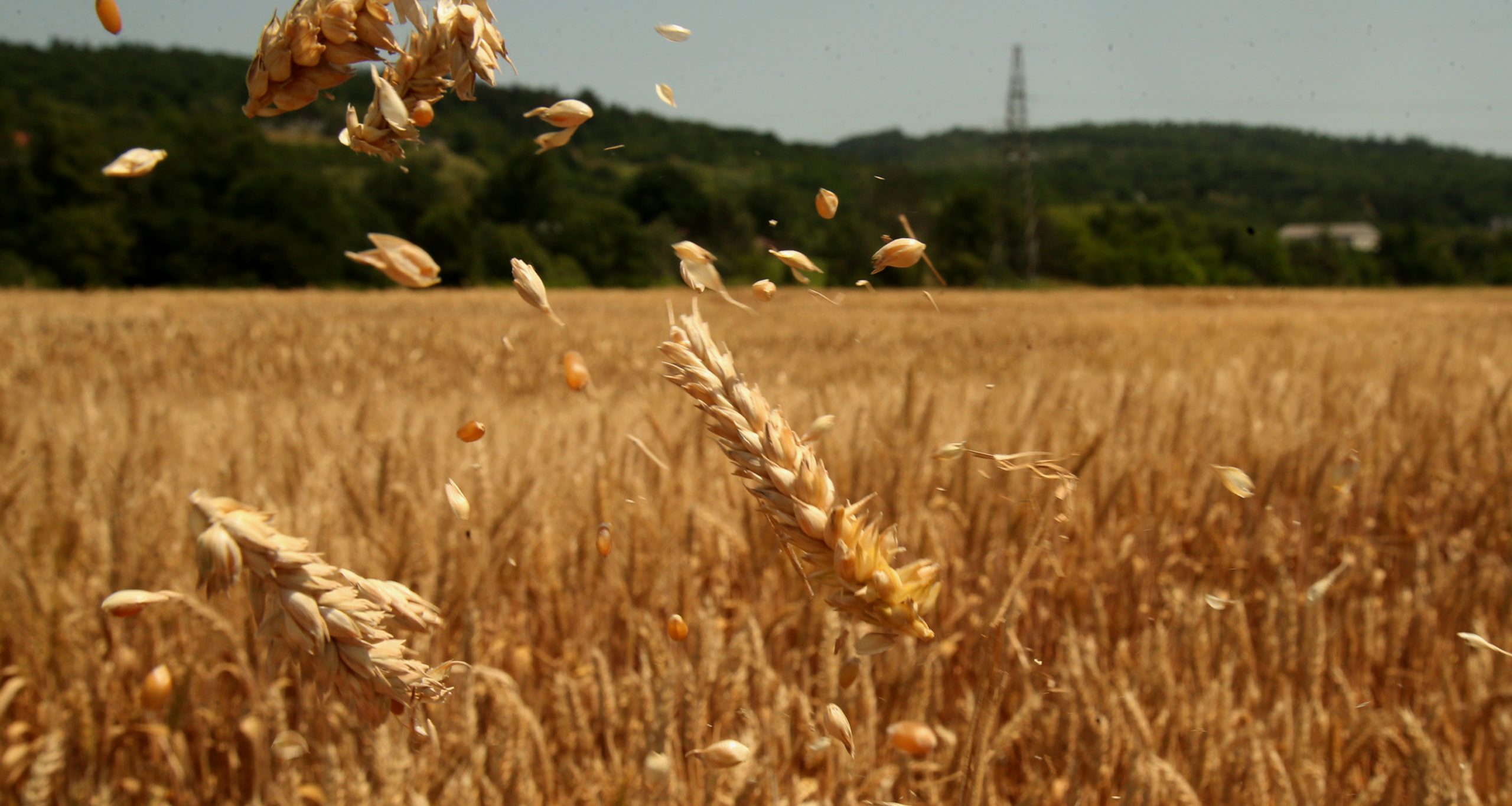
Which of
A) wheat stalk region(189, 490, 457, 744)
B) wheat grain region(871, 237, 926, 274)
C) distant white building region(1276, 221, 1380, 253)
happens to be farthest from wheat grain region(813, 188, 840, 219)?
distant white building region(1276, 221, 1380, 253)

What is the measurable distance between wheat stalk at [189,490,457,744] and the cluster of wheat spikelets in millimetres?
255

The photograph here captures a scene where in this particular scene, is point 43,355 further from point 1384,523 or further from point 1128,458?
point 1384,523

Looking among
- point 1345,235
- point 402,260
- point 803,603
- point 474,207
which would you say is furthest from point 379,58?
point 1345,235

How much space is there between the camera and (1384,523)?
2344 millimetres

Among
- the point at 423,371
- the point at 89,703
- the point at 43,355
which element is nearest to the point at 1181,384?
the point at 89,703

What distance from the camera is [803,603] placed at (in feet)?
4.84

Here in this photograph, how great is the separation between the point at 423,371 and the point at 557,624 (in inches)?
161

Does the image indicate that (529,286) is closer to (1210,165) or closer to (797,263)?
(797,263)

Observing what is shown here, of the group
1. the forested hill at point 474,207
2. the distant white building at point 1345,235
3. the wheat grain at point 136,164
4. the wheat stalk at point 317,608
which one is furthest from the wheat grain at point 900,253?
the distant white building at point 1345,235

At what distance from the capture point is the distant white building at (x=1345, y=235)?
85.8ft

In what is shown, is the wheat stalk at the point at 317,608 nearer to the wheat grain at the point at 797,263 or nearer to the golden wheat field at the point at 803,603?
the golden wheat field at the point at 803,603

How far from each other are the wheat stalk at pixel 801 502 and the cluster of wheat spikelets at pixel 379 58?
23 cm

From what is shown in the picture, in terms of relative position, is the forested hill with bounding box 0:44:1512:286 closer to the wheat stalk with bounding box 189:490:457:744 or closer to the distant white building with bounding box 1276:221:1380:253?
the distant white building with bounding box 1276:221:1380:253

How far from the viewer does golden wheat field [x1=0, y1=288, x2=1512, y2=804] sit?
1.03 metres
